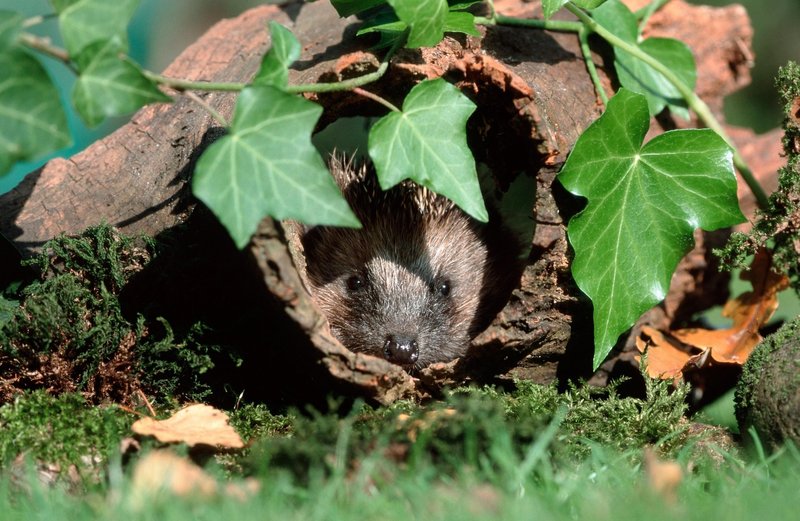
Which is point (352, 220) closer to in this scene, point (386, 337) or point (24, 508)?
point (24, 508)

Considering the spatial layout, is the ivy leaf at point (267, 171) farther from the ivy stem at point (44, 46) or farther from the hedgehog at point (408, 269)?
the hedgehog at point (408, 269)

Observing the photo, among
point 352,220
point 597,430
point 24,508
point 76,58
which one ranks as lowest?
point 597,430

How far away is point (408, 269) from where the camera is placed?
4.48 m

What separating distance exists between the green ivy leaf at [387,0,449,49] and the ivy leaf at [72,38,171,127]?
1023 mm

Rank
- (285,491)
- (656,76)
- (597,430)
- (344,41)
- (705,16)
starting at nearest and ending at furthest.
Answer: (285,491) < (597,430) < (344,41) < (656,76) < (705,16)

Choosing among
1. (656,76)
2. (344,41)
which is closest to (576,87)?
(656,76)

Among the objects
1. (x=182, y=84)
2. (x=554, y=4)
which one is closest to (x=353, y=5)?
(x=554, y=4)

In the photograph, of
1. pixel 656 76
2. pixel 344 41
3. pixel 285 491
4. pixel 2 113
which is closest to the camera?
pixel 285 491

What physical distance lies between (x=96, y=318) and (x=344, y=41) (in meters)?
1.61

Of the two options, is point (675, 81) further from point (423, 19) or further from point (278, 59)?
point (278, 59)

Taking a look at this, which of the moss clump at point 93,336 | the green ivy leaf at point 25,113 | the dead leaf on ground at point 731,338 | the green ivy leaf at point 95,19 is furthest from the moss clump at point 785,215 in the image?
the green ivy leaf at point 25,113

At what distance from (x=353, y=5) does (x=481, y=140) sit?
0.95 meters

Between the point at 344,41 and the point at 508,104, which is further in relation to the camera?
the point at 344,41

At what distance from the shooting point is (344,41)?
3830mm
